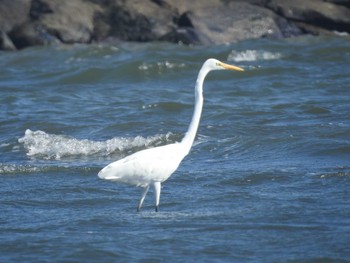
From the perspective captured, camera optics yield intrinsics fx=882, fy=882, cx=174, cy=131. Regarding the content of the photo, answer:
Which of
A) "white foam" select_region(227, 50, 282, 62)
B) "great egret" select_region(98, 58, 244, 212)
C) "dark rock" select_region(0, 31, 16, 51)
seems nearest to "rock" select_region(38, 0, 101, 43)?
"dark rock" select_region(0, 31, 16, 51)

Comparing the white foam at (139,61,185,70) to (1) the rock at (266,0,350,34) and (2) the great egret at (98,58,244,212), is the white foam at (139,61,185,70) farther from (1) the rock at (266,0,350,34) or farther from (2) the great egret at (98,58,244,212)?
(2) the great egret at (98,58,244,212)

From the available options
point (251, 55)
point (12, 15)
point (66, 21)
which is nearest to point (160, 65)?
point (251, 55)

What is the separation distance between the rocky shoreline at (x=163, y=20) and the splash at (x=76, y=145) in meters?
10.4

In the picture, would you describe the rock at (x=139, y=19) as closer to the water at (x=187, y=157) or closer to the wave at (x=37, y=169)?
the water at (x=187, y=157)

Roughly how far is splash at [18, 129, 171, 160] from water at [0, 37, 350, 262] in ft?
0.10

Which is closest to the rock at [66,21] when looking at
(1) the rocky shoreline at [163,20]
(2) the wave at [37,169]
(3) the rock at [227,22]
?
(1) the rocky shoreline at [163,20]

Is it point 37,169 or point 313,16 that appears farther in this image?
point 313,16

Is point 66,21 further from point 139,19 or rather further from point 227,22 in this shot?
point 227,22

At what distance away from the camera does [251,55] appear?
20.2 metres

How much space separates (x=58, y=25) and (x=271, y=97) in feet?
30.6

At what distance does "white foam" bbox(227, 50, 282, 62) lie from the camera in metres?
19.9

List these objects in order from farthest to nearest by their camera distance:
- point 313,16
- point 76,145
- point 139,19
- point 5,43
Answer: point 313,16 < point 139,19 < point 5,43 < point 76,145

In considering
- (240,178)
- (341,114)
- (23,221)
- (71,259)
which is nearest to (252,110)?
(341,114)

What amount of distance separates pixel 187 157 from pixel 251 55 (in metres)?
9.27
